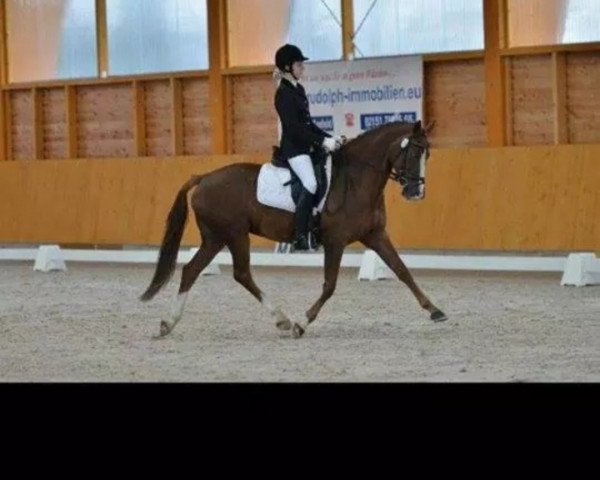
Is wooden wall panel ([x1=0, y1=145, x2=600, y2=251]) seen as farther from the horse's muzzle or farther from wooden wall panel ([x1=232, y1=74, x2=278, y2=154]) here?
the horse's muzzle

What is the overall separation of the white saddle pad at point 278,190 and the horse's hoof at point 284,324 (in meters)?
0.85

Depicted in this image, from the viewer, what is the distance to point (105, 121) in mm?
24281

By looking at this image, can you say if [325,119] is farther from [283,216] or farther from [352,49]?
[283,216]

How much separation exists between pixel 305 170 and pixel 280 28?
1042 centimetres

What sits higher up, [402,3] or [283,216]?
[402,3]

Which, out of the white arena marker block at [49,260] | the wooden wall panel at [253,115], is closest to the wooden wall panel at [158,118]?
the wooden wall panel at [253,115]

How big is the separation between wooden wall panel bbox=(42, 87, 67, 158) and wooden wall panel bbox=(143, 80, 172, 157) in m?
1.68

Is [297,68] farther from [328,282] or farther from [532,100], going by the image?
[532,100]

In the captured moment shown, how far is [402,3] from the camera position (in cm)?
2042

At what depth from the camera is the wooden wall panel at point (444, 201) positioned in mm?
16828

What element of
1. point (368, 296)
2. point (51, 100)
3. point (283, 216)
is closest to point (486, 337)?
point (283, 216)
